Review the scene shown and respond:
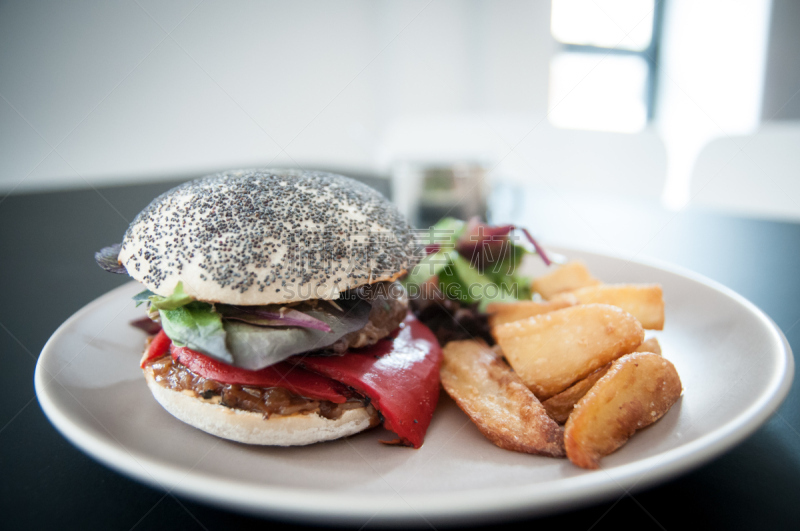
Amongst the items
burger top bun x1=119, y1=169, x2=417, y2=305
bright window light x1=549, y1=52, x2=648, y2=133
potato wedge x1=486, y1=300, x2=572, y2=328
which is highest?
Result: bright window light x1=549, y1=52, x2=648, y2=133

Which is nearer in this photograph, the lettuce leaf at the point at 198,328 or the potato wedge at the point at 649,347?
the lettuce leaf at the point at 198,328

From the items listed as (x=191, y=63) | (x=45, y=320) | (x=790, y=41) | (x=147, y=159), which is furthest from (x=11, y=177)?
(x=790, y=41)

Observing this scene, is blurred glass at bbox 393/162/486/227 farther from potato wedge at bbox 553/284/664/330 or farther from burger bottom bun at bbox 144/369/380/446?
burger bottom bun at bbox 144/369/380/446

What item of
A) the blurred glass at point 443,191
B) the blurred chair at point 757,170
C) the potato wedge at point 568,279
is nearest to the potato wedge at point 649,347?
the potato wedge at point 568,279

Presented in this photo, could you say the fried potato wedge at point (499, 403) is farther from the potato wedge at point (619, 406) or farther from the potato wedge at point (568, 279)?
the potato wedge at point (568, 279)

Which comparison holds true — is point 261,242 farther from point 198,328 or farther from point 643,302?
point 643,302

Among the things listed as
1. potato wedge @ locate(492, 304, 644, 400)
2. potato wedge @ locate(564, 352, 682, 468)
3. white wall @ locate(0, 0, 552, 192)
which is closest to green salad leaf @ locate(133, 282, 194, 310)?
potato wedge @ locate(492, 304, 644, 400)
